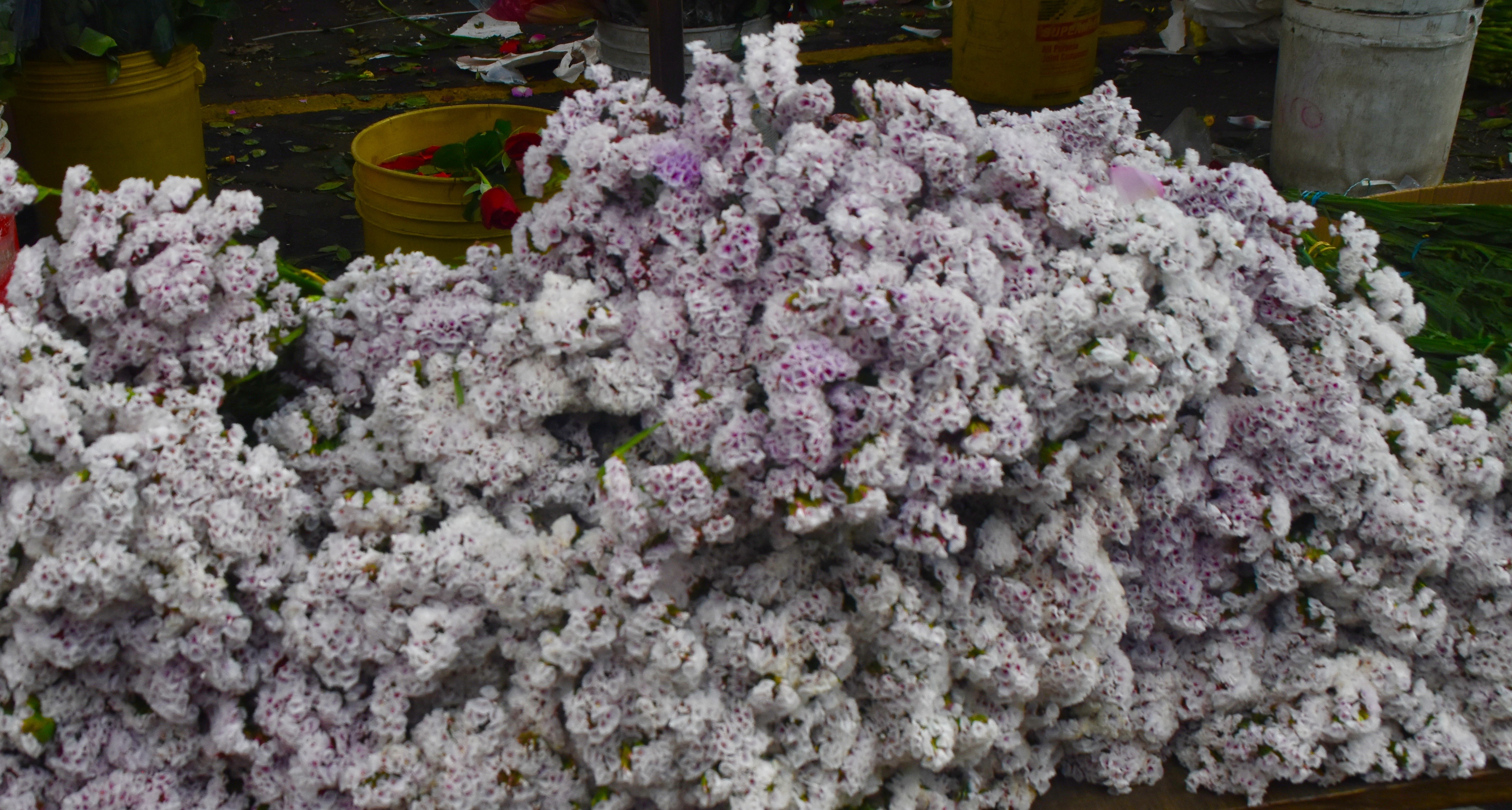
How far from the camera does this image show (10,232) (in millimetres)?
2383

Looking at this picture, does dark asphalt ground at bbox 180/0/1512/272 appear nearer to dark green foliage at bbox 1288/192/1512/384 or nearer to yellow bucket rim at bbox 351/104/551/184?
yellow bucket rim at bbox 351/104/551/184

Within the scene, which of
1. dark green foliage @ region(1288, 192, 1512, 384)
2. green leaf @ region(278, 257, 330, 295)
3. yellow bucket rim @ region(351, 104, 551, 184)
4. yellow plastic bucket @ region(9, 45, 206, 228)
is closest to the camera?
green leaf @ region(278, 257, 330, 295)

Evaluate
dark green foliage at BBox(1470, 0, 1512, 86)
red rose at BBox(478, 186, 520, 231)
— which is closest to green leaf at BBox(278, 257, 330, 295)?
red rose at BBox(478, 186, 520, 231)

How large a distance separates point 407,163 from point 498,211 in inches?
35.0

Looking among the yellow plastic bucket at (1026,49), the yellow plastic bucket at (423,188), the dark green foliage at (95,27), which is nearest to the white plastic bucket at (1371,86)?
the yellow plastic bucket at (1026,49)

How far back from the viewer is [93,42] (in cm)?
357

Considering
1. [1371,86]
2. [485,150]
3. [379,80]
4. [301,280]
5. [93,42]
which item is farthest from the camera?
[379,80]

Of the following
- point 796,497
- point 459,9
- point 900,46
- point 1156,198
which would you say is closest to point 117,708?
point 796,497

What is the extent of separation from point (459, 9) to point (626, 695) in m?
7.44

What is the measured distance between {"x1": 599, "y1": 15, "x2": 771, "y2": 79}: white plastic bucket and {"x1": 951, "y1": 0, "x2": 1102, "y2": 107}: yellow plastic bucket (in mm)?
2959

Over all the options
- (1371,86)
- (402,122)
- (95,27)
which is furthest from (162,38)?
(1371,86)

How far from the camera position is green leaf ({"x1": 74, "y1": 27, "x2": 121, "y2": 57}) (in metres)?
3.57

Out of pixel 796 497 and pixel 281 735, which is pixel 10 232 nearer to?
pixel 281 735

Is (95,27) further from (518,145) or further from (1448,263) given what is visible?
(1448,263)
